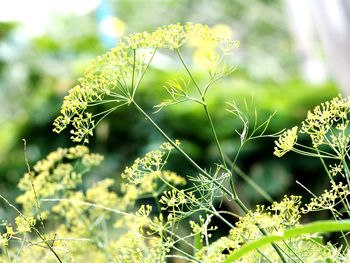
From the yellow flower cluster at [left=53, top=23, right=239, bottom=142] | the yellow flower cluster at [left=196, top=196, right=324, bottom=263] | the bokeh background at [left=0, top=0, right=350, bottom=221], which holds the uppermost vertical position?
the yellow flower cluster at [left=53, top=23, right=239, bottom=142]

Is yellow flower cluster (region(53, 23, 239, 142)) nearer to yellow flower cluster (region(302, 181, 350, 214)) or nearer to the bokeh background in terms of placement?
yellow flower cluster (region(302, 181, 350, 214))

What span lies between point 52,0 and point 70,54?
3.93m

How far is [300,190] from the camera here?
2289mm

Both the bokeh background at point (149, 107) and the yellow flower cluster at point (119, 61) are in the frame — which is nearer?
the yellow flower cluster at point (119, 61)

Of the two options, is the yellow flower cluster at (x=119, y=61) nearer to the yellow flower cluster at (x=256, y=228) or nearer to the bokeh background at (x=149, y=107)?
the yellow flower cluster at (x=256, y=228)

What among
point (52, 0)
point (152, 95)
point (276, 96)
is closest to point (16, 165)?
point (152, 95)

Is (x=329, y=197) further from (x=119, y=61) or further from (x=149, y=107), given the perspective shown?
(x=149, y=107)

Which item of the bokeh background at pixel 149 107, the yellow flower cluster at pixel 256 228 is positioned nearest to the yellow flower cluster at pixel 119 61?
the yellow flower cluster at pixel 256 228

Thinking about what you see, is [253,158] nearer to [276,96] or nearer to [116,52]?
[276,96]

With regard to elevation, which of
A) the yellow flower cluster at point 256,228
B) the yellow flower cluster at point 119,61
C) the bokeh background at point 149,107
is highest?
the yellow flower cluster at point 119,61

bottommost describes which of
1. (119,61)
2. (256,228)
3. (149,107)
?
(149,107)

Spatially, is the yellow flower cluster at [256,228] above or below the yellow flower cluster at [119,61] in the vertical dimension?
below

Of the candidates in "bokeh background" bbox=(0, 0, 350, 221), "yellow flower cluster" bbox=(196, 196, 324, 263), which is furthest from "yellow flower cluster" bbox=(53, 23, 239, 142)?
"bokeh background" bbox=(0, 0, 350, 221)

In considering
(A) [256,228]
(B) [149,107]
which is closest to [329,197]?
(A) [256,228]
